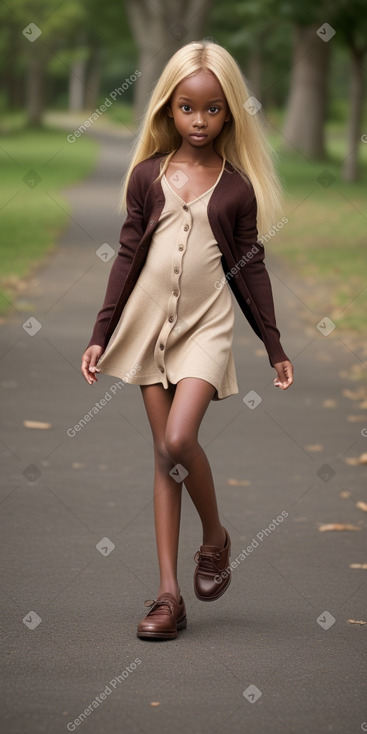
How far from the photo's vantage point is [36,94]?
67.4 meters

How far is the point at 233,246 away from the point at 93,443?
3.21m

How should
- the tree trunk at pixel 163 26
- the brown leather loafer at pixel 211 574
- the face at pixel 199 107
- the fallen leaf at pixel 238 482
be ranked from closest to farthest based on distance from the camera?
the face at pixel 199 107, the brown leather loafer at pixel 211 574, the fallen leaf at pixel 238 482, the tree trunk at pixel 163 26

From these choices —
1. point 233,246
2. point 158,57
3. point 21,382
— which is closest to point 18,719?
point 233,246

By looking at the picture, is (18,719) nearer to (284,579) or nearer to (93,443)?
(284,579)

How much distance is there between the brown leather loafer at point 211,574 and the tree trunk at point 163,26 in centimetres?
2438

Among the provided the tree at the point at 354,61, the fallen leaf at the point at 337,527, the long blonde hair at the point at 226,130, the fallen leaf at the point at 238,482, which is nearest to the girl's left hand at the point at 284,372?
the long blonde hair at the point at 226,130

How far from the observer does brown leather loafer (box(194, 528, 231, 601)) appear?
176 inches

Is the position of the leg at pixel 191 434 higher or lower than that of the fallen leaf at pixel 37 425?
lower

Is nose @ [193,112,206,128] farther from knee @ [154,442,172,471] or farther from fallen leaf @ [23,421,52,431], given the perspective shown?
fallen leaf @ [23,421,52,431]

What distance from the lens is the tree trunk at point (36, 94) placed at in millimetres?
66125

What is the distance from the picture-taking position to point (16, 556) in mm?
5246
